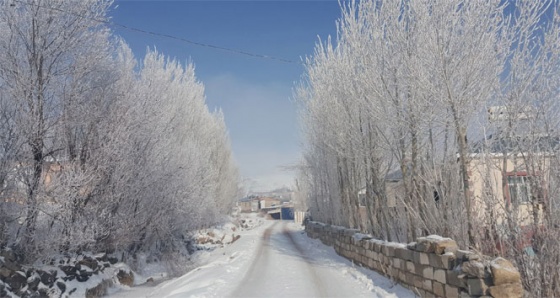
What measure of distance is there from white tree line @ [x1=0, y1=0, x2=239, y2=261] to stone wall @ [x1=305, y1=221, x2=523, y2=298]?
738cm

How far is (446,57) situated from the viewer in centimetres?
660


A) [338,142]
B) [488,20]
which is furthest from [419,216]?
[338,142]

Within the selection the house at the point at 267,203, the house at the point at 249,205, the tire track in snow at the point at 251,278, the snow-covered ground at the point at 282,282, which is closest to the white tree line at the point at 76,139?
the snow-covered ground at the point at 282,282

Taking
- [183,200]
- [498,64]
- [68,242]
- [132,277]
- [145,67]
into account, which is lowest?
[132,277]

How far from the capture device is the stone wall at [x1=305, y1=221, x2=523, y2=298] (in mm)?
4457

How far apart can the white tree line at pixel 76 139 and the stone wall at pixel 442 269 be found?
7375 millimetres

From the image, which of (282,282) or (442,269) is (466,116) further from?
(282,282)

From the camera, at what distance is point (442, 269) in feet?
18.3

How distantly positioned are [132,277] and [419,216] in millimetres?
9427

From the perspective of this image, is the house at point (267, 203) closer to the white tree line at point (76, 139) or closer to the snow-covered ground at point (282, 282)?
the white tree line at point (76, 139)

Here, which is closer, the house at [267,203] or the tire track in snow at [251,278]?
the tire track in snow at [251,278]

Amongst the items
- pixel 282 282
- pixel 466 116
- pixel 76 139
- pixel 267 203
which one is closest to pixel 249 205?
pixel 267 203

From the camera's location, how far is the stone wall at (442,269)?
446cm

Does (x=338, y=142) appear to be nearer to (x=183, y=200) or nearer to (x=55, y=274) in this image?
(x=183, y=200)
